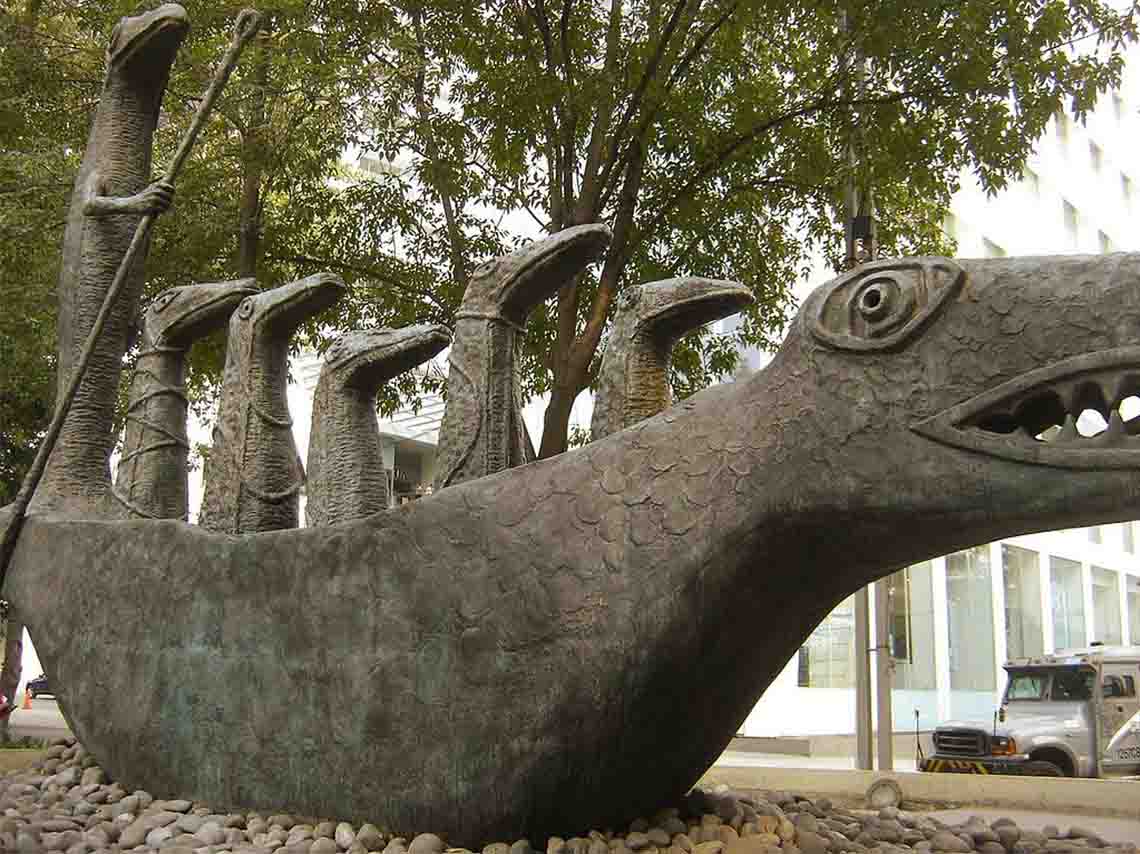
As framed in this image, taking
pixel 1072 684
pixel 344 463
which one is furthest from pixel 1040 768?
pixel 344 463

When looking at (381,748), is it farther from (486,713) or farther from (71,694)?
(71,694)

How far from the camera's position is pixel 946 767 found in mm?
11844

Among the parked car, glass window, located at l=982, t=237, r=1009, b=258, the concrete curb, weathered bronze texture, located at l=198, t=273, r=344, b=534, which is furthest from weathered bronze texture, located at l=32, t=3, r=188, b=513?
the parked car

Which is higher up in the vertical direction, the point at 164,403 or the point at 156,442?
the point at 164,403

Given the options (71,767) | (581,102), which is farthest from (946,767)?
(71,767)

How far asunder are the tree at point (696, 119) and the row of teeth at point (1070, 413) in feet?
16.7

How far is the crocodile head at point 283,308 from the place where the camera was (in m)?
4.44

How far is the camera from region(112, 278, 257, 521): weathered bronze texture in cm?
489

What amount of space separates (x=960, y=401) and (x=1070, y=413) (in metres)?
0.26

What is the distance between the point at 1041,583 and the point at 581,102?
14.4 meters

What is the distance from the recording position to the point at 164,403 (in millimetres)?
5000

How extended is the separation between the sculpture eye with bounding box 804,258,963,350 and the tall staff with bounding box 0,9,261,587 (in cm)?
289

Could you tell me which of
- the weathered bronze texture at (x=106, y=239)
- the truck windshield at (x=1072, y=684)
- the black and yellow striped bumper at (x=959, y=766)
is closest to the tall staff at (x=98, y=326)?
the weathered bronze texture at (x=106, y=239)

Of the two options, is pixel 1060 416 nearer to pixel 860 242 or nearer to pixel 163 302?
pixel 163 302
